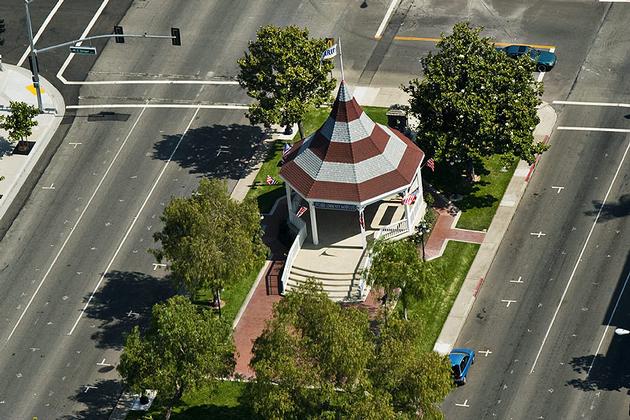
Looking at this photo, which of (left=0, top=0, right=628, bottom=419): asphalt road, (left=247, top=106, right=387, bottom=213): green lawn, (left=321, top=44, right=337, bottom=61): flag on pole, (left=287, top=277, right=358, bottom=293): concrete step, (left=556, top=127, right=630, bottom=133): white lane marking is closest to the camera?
(left=0, top=0, right=628, bottom=419): asphalt road

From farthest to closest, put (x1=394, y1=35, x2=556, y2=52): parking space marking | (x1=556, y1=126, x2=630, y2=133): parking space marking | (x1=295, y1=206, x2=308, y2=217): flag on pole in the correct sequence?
1. (x1=394, y1=35, x2=556, y2=52): parking space marking
2. (x1=556, y1=126, x2=630, y2=133): parking space marking
3. (x1=295, y1=206, x2=308, y2=217): flag on pole

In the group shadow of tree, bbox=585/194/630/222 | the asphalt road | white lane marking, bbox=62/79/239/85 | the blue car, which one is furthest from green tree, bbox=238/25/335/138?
the blue car

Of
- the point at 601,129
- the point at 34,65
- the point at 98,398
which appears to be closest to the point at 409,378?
the point at 98,398

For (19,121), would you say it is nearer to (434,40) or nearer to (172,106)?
(172,106)

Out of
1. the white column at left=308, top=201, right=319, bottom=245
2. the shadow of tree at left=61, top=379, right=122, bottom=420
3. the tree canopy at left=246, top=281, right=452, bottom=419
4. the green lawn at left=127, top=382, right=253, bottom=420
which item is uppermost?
the white column at left=308, top=201, right=319, bottom=245

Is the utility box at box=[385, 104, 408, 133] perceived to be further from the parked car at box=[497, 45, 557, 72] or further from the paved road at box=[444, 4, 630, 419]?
the parked car at box=[497, 45, 557, 72]

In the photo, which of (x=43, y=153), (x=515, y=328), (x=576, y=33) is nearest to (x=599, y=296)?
(x=515, y=328)
